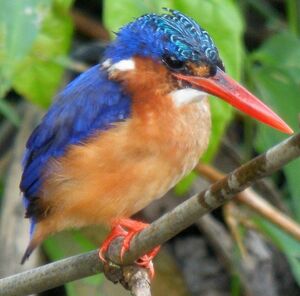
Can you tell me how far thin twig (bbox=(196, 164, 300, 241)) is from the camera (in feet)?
11.9

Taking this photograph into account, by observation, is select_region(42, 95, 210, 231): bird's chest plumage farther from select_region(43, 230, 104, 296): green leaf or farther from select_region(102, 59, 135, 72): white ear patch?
select_region(43, 230, 104, 296): green leaf

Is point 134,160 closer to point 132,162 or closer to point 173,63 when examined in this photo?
point 132,162

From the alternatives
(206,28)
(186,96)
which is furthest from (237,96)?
(206,28)

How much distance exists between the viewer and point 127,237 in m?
2.60

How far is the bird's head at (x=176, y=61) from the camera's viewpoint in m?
2.54

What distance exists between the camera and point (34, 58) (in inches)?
145

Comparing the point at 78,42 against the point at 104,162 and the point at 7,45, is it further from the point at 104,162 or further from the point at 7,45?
the point at 104,162

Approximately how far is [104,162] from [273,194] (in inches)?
66.4

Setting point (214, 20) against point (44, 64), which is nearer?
point (214, 20)

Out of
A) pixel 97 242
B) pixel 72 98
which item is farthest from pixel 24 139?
pixel 72 98

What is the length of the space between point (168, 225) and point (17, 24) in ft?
3.74

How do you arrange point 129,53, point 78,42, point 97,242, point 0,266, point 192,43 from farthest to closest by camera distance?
point 78,42 < point 97,242 < point 0,266 < point 129,53 < point 192,43

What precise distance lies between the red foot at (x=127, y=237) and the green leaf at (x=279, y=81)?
929 millimetres

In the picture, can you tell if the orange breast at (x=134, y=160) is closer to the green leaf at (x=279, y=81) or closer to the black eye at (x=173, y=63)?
the black eye at (x=173, y=63)
